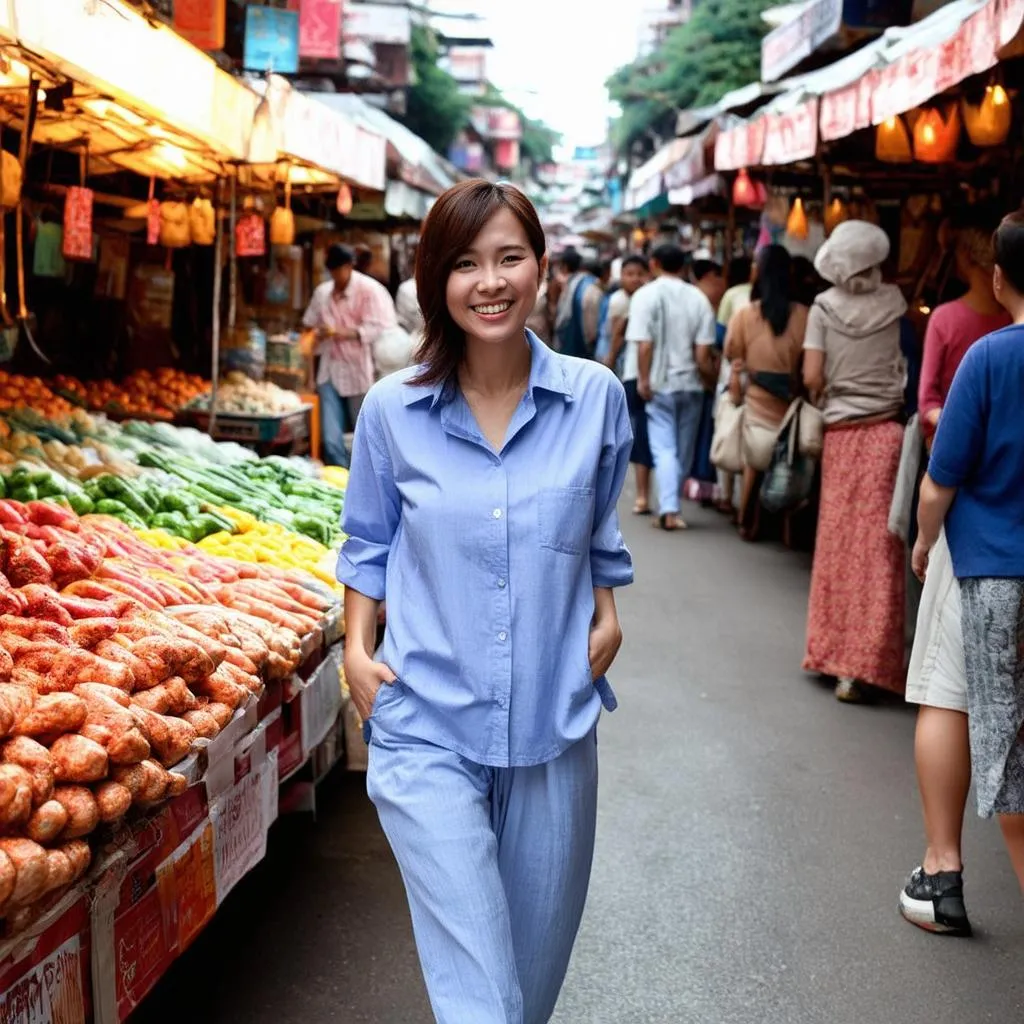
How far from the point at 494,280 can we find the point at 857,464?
4411mm

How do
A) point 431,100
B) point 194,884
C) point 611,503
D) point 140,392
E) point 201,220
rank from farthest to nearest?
point 431,100 → point 140,392 → point 201,220 → point 194,884 → point 611,503

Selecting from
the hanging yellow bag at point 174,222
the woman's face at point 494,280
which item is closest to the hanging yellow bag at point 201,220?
the hanging yellow bag at point 174,222

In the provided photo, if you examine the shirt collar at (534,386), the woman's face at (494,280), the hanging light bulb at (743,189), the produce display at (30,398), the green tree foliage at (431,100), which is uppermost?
the green tree foliage at (431,100)

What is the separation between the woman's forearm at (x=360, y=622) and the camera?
2705 millimetres

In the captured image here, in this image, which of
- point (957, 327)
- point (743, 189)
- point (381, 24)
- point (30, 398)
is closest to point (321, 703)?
point (957, 327)

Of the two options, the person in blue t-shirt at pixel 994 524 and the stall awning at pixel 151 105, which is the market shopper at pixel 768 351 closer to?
the stall awning at pixel 151 105

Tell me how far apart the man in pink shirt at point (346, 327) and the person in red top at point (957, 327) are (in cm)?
677

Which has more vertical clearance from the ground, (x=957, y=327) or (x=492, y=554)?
(x=957, y=327)

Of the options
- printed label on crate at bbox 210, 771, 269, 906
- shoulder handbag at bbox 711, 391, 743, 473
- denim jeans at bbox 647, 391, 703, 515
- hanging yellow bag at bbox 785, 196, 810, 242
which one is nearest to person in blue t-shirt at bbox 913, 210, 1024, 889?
printed label on crate at bbox 210, 771, 269, 906

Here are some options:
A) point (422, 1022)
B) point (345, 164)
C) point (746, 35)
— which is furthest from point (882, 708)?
point (746, 35)

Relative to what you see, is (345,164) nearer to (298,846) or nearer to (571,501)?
(298,846)

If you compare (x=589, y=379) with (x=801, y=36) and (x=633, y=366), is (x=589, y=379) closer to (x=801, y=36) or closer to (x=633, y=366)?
(x=633, y=366)

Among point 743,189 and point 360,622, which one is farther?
point 743,189

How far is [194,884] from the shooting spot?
128 inches
